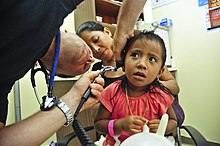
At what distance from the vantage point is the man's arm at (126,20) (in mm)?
706

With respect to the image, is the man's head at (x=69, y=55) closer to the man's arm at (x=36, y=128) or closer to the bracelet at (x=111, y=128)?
the man's arm at (x=36, y=128)

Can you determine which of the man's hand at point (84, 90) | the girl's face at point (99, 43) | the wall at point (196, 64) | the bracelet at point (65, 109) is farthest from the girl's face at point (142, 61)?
the wall at point (196, 64)

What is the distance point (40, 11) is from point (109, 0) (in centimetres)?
166

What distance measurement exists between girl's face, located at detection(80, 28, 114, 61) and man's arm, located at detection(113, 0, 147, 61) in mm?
484

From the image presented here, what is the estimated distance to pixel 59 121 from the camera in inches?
26.2

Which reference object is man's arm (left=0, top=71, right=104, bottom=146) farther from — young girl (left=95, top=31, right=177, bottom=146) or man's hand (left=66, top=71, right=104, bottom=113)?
young girl (left=95, top=31, right=177, bottom=146)

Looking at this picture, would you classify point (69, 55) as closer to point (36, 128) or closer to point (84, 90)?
point (84, 90)

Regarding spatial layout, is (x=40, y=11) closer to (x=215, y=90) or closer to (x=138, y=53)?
(x=138, y=53)

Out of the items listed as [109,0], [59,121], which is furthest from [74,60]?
[109,0]

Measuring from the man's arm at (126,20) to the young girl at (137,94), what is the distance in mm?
44

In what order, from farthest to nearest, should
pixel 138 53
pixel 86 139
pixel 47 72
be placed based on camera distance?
pixel 138 53
pixel 47 72
pixel 86 139

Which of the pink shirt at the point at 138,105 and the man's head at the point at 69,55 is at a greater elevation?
the man's head at the point at 69,55

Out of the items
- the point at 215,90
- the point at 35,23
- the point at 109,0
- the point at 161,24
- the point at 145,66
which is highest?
the point at 109,0

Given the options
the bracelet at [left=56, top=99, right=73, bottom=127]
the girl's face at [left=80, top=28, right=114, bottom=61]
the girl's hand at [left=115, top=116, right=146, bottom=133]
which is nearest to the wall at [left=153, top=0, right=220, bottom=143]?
the girl's face at [left=80, top=28, right=114, bottom=61]
